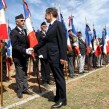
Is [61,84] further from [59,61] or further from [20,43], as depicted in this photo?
[20,43]

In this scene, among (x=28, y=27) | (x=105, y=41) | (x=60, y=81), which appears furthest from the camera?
(x=105, y=41)

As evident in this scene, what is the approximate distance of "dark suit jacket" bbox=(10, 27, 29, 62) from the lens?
8.25m

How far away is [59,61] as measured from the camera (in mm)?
7316

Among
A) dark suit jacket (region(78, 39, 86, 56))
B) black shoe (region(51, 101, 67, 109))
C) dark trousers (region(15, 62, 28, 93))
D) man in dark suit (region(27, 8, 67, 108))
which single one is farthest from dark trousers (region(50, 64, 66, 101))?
dark suit jacket (region(78, 39, 86, 56))

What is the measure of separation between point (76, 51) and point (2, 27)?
6.95 meters

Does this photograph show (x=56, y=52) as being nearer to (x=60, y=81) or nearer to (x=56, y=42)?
(x=56, y=42)

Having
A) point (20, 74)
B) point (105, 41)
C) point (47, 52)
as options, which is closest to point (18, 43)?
point (20, 74)

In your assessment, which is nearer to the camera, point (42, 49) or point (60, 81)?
point (60, 81)

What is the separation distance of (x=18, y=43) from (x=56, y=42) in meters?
1.51

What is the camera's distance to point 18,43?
8.38 m

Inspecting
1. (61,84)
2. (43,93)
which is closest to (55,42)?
(61,84)

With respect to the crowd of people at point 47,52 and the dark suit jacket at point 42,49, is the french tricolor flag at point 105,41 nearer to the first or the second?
the crowd of people at point 47,52

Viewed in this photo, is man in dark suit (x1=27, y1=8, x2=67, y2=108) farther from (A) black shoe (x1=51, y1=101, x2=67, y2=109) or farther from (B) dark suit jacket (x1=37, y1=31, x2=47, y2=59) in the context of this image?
(B) dark suit jacket (x1=37, y1=31, x2=47, y2=59)

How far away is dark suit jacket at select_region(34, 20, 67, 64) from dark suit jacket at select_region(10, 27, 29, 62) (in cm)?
114
